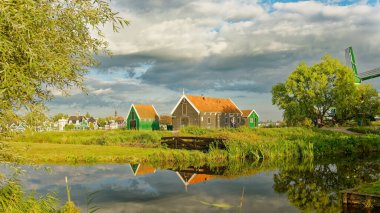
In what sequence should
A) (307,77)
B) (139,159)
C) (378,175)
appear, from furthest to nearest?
1. (307,77)
2. (139,159)
3. (378,175)

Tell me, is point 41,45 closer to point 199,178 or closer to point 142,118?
point 199,178

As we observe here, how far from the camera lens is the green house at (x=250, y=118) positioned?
71.7 m

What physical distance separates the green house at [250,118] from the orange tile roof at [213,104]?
148 inches

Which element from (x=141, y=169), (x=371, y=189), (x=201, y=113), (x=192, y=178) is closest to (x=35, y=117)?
(x=371, y=189)

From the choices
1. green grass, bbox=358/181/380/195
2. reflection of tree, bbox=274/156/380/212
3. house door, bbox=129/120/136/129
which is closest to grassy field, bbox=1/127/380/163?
reflection of tree, bbox=274/156/380/212

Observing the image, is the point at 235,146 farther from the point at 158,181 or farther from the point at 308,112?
the point at 308,112

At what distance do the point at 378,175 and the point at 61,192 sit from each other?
730 inches

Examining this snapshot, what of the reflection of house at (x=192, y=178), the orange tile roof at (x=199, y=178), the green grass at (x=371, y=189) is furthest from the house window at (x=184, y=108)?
the green grass at (x=371, y=189)

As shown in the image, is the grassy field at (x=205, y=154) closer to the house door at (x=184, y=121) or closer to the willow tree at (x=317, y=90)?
the willow tree at (x=317, y=90)

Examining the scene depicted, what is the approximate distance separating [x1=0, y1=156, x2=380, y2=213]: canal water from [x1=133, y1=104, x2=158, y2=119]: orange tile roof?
1583 inches

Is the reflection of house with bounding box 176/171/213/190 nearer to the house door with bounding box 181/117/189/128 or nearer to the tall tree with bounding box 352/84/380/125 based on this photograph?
the house door with bounding box 181/117/189/128

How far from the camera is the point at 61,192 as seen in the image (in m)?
16.5

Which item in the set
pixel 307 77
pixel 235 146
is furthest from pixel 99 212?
Result: pixel 307 77

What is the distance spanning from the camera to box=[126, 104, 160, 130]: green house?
64106 mm
